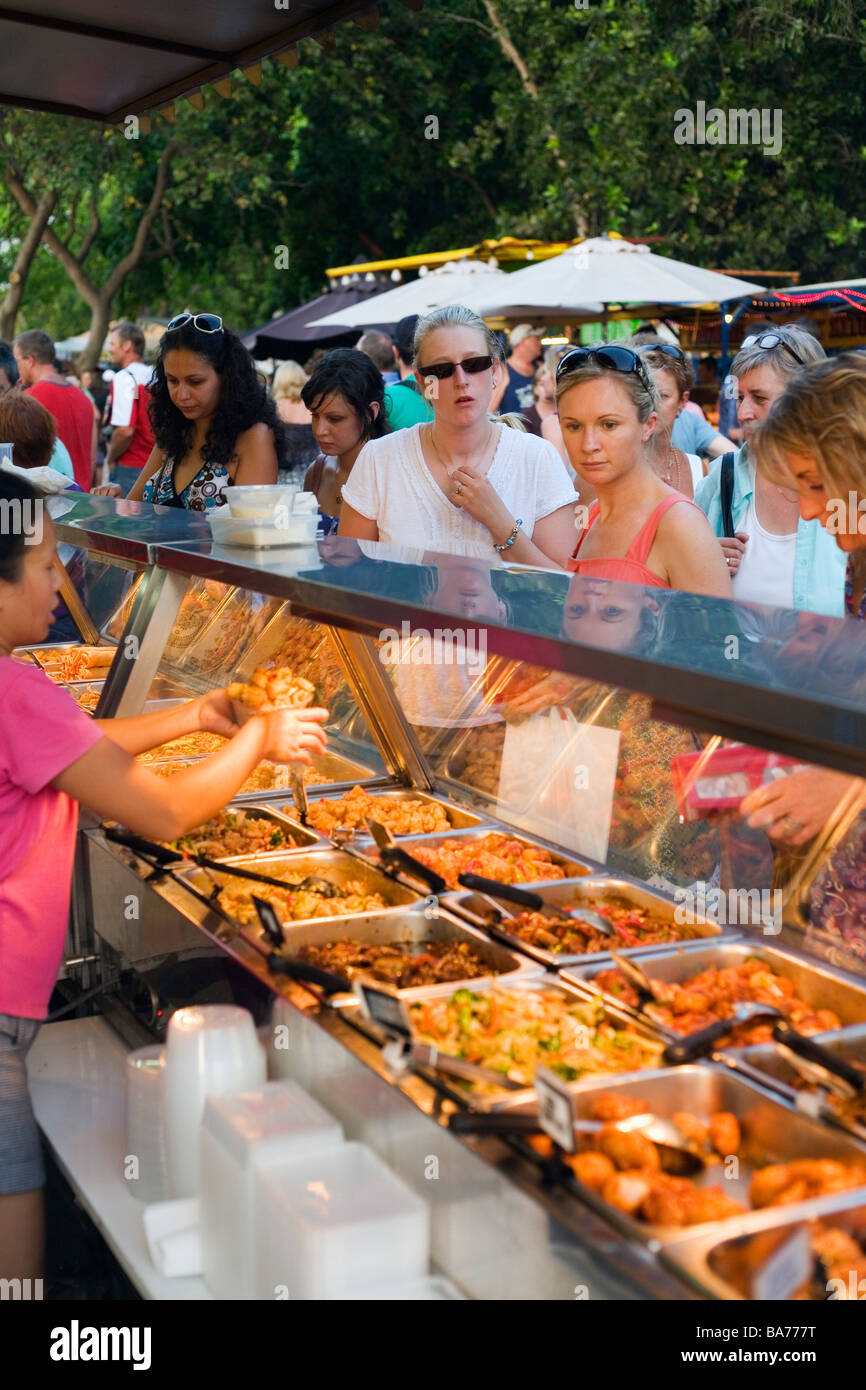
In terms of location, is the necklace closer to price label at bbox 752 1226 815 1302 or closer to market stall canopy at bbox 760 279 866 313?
price label at bbox 752 1226 815 1302

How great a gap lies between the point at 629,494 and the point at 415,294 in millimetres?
8369

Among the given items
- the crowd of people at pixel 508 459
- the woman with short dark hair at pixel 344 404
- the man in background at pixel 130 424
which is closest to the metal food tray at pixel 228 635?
the crowd of people at pixel 508 459

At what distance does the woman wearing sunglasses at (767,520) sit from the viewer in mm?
3502

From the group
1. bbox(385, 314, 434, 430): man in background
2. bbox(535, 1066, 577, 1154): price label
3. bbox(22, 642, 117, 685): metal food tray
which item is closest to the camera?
bbox(535, 1066, 577, 1154): price label

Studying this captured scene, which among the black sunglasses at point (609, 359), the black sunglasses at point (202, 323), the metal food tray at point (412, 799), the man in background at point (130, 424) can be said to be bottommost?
the metal food tray at point (412, 799)

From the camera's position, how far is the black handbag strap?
3.98 meters

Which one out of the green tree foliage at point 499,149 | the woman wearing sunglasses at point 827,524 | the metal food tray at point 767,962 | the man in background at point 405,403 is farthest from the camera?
the green tree foliage at point 499,149

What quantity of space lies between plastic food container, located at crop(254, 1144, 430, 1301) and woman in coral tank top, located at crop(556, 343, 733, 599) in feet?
4.97

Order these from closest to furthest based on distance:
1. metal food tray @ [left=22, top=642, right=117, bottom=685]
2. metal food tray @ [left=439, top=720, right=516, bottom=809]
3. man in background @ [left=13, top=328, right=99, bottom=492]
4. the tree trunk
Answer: metal food tray @ [left=439, top=720, right=516, bottom=809]
metal food tray @ [left=22, top=642, right=117, bottom=685]
man in background @ [left=13, top=328, right=99, bottom=492]
the tree trunk

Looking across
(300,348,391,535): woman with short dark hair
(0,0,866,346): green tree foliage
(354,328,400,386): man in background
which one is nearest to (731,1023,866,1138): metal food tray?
(300,348,391,535): woman with short dark hair

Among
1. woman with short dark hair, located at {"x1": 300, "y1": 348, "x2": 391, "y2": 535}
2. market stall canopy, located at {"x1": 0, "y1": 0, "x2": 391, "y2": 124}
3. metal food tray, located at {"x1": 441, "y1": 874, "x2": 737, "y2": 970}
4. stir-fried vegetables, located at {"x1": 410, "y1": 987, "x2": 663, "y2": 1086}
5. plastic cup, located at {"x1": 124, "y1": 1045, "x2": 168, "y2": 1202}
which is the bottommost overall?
plastic cup, located at {"x1": 124, "y1": 1045, "x2": 168, "y2": 1202}

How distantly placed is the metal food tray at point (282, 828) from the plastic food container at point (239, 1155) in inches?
33.9

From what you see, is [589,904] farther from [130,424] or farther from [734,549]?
[130,424]

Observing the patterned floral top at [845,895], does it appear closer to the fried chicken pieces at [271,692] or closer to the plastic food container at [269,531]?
the fried chicken pieces at [271,692]
